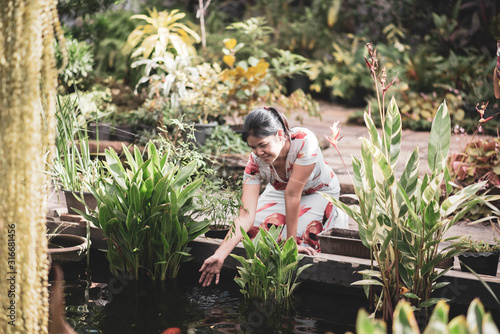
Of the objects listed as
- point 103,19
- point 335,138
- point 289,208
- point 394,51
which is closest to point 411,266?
point 335,138

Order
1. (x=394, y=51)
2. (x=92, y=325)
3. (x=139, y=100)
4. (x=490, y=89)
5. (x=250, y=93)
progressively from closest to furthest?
(x=92, y=325)
(x=250, y=93)
(x=139, y=100)
(x=490, y=89)
(x=394, y=51)

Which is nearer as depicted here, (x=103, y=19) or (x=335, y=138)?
(x=335, y=138)

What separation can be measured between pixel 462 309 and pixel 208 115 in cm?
374

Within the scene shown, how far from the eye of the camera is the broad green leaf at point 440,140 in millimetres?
2443

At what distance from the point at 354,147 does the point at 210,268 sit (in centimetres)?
427

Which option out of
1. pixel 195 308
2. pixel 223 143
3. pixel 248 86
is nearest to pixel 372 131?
pixel 195 308

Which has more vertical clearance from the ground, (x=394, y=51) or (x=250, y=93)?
(x=394, y=51)

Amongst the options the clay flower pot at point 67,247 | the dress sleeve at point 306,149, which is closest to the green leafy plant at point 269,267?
the dress sleeve at point 306,149

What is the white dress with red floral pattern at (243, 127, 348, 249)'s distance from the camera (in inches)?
133

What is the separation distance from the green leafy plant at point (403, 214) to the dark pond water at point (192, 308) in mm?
345

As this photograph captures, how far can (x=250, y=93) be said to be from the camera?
5.88 meters

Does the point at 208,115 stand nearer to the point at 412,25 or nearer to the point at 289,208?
the point at 289,208

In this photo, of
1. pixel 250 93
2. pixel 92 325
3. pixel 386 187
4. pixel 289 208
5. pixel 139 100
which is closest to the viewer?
pixel 386 187

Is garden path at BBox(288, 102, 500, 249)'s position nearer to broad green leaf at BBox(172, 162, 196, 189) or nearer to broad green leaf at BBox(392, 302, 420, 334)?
broad green leaf at BBox(172, 162, 196, 189)
